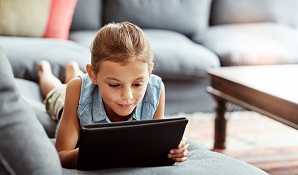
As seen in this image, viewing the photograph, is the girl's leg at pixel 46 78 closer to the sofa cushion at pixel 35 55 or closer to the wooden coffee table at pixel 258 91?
the sofa cushion at pixel 35 55

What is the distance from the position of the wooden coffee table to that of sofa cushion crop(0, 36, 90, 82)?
0.70 m

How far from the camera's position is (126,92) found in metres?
1.51

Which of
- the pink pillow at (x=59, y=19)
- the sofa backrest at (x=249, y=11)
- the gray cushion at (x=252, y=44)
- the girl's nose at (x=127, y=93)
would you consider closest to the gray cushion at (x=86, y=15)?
the pink pillow at (x=59, y=19)

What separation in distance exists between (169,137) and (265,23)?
9.25 ft

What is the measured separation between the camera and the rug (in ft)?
9.07

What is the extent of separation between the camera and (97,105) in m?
1.73

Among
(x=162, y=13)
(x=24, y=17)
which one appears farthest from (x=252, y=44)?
(x=24, y=17)

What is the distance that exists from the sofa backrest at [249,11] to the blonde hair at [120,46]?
2.61 m

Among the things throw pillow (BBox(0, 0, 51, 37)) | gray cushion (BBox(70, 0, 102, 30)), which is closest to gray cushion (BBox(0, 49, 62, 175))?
throw pillow (BBox(0, 0, 51, 37))

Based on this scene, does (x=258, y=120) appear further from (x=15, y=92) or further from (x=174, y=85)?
(x=15, y=92)

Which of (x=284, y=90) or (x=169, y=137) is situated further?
(x=284, y=90)

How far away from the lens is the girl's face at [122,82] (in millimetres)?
1511

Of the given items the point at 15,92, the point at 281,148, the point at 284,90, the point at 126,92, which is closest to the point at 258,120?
A: the point at 281,148

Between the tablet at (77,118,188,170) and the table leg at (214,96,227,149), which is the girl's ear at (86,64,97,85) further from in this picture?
the table leg at (214,96,227,149)
